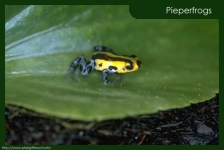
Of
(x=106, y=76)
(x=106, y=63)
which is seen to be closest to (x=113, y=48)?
(x=106, y=63)

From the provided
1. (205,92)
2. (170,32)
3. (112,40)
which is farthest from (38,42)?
(205,92)

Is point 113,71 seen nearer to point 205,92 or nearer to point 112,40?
point 112,40

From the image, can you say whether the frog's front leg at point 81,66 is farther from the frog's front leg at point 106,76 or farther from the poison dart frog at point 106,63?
the frog's front leg at point 106,76

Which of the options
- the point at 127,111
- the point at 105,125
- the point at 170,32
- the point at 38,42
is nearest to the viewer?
the point at 127,111

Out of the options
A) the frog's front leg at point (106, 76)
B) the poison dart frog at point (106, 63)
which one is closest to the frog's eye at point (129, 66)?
the poison dart frog at point (106, 63)

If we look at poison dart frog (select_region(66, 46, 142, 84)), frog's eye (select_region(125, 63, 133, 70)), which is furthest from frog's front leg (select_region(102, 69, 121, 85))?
frog's eye (select_region(125, 63, 133, 70))

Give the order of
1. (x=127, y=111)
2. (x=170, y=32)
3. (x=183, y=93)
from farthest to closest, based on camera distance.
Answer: (x=170, y=32), (x=183, y=93), (x=127, y=111)

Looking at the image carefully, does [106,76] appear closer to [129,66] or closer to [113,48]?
[129,66]

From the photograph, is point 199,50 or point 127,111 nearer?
point 127,111
